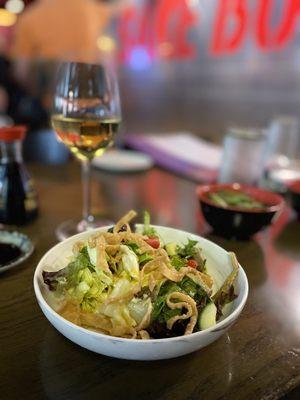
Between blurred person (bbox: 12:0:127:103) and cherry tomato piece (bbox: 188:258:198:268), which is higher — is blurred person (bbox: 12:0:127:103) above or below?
above

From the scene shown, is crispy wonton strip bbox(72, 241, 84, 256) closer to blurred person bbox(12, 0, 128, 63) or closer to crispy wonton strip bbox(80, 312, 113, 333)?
crispy wonton strip bbox(80, 312, 113, 333)

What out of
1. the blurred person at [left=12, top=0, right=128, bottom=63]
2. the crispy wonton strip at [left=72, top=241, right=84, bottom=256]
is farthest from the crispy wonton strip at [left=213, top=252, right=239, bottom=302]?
the blurred person at [left=12, top=0, right=128, bottom=63]

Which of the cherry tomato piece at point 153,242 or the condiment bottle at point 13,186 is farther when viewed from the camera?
the condiment bottle at point 13,186

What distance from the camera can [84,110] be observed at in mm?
888

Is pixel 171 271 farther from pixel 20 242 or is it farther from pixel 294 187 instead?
pixel 294 187

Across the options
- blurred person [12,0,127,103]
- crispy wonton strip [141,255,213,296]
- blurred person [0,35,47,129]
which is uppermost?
blurred person [12,0,127,103]

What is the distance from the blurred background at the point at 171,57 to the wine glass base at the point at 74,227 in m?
1.82

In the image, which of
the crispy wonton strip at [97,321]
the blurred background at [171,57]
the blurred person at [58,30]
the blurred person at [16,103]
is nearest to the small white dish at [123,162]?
the crispy wonton strip at [97,321]

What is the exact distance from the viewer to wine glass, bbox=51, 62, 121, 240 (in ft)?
2.81

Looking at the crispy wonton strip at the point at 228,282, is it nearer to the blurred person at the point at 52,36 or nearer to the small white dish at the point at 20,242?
the small white dish at the point at 20,242

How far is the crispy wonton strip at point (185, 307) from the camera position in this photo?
478 mm

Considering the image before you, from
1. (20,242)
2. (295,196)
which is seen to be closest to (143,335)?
(20,242)

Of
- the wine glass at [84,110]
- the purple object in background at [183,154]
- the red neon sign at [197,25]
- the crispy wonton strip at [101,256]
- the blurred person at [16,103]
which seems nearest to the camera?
the crispy wonton strip at [101,256]

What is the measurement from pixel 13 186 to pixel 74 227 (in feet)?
0.59
